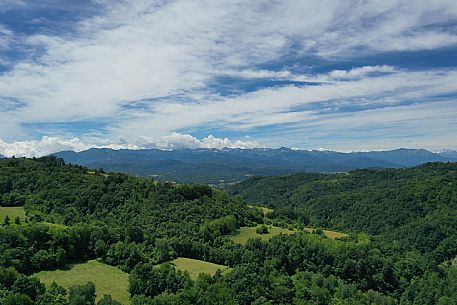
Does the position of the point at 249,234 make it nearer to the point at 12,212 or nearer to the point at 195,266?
the point at 195,266

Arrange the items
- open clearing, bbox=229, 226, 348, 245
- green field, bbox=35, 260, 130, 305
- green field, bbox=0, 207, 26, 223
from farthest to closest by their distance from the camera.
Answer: open clearing, bbox=229, 226, 348, 245, green field, bbox=0, 207, 26, 223, green field, bbox=35, 260, 130, 305

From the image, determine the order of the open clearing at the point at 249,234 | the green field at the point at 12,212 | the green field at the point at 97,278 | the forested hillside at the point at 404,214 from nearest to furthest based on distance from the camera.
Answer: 1. the green field at the point at 97,278
2. the green field at the point at 12,212
3. the open clearing at the point at 249,234
4. the forested hillside at the point at 404,214

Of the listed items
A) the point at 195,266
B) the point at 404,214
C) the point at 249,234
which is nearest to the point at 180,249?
the point at 195,266

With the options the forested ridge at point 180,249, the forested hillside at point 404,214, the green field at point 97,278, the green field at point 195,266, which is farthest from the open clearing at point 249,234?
the green field at point 97,278

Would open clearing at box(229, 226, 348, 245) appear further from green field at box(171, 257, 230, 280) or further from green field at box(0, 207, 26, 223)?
green field at box(0, 207, 26, 223)

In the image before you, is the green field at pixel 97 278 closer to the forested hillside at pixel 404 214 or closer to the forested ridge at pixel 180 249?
the forested ridge at pixel 180 249

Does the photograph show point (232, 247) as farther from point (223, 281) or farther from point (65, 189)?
point (65, 189)

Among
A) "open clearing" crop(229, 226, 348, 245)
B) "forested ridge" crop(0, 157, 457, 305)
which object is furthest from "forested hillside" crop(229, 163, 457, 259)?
"open clearing" crop(229, 226, 348, 245)

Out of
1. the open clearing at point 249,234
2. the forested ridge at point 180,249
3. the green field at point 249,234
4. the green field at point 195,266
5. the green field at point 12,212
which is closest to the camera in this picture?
the forested ridge at point 180,249
